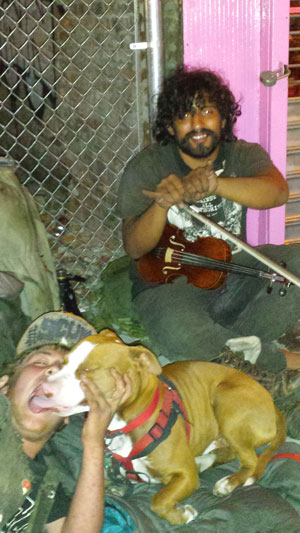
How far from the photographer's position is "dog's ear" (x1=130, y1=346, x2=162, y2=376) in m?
1.56

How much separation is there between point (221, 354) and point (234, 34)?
1.76m

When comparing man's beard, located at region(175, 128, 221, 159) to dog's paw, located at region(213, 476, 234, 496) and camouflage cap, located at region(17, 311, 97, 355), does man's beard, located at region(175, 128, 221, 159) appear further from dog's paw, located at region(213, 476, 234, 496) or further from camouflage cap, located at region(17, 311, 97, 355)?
dog's paw, located at region(213, 476, 234, 496)

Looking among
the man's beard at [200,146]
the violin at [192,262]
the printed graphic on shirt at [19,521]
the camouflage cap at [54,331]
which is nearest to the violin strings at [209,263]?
the violin at [192,262]

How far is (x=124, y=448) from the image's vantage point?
1588 mm

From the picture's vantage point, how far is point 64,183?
423cm

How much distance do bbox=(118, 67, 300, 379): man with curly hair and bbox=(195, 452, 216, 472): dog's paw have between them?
645mm

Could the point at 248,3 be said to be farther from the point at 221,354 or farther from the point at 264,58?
the point at 221,354

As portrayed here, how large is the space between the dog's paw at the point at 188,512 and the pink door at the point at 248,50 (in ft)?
7.26

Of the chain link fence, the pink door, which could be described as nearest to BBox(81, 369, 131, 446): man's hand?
the chain link fence

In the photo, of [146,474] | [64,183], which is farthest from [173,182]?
[64,183]

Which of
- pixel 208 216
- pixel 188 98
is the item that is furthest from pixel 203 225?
pixel 188 98

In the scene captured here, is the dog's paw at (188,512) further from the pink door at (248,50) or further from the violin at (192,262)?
the pink door at (248,50)

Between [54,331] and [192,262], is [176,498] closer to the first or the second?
[54,331]

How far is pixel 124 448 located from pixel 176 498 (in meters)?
0.19
